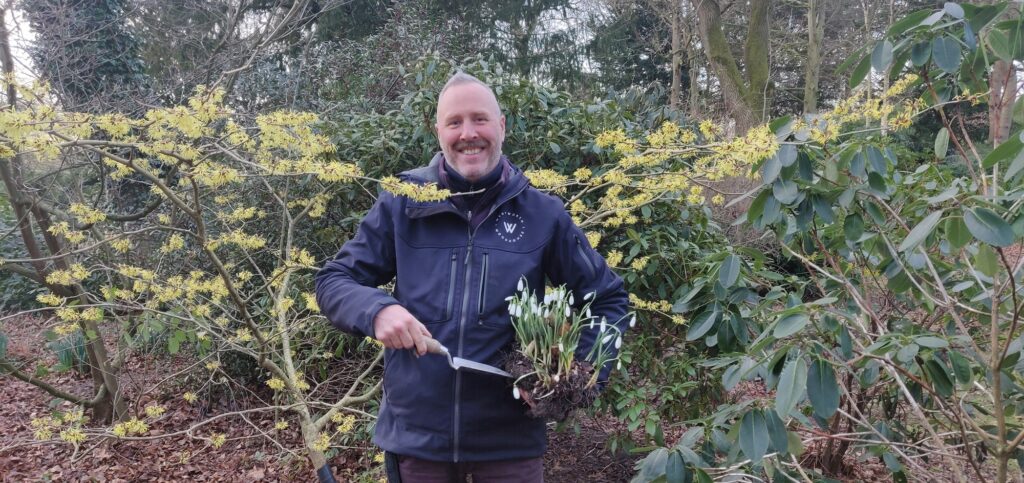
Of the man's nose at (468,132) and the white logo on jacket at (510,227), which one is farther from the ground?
the man's nose at (468,132)

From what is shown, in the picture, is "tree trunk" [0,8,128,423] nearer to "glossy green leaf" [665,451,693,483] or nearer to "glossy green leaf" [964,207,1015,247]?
"glossy green leaf" [665,451,693,483]

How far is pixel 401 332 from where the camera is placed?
138cm

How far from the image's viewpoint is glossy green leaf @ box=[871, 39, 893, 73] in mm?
1454

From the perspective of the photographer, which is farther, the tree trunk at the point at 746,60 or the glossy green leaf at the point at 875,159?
the tree trunk at the point at 746,60

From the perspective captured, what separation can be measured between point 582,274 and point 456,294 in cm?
37

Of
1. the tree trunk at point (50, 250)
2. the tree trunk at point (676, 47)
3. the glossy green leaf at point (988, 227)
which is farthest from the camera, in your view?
the tree trunk at point (676, 47)

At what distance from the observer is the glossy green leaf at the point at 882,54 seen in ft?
4.77

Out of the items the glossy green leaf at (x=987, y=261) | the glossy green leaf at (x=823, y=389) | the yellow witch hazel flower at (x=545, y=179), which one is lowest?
the glossy green leaf at (x=823, y=389)

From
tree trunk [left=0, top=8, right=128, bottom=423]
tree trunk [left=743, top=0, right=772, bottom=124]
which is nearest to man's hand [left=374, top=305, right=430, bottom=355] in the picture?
tree trunk [left=0, top=8, right=128, bottom=423]

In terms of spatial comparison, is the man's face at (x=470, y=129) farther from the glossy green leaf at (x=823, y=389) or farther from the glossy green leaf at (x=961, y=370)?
the glossy green leaf at (x=961, y=370)

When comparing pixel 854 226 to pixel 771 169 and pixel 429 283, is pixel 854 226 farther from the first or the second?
pixel 429 283

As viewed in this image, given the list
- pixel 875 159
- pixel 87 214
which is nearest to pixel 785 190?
pixel 875 159

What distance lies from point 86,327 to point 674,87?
363 inches

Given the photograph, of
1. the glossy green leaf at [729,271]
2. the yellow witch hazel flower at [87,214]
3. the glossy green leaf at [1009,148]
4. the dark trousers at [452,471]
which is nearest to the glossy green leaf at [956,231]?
the glossy green leaf at [1009,148]
